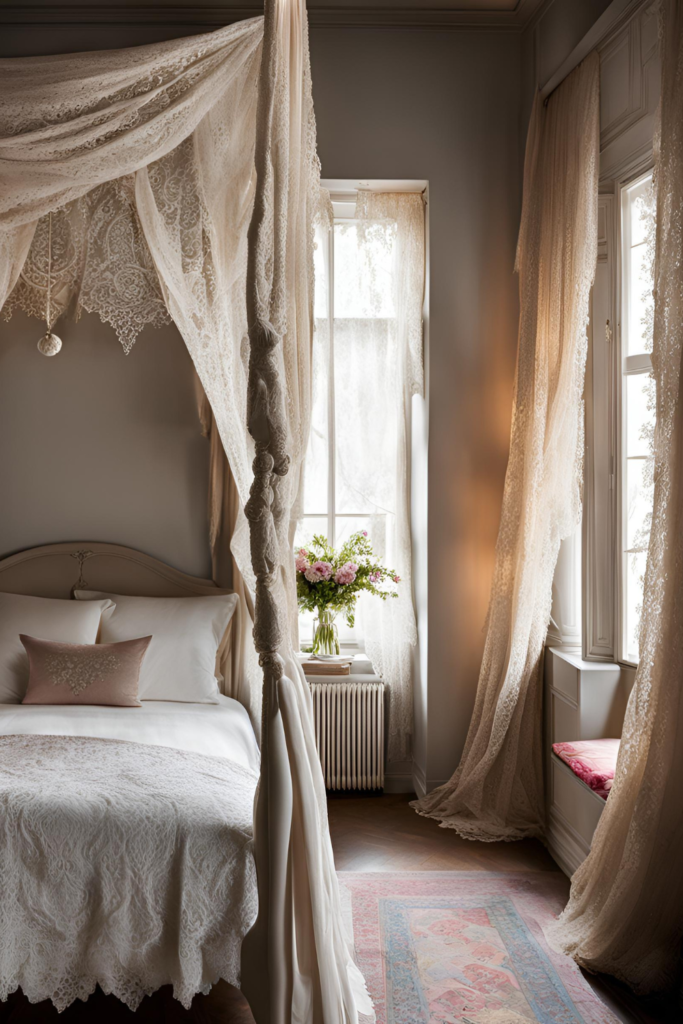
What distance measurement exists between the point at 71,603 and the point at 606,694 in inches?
91.2

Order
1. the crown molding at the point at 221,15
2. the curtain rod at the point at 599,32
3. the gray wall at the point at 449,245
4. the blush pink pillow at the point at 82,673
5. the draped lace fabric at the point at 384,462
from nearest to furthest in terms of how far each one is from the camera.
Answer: the curtain rod at the point at 599,32 → the blush pink pillow at the point at 82,673 → the crown molding at the point at 221,15 → the gray wall at the point at 449,245 → the draped lace fabric at the point at 384,462

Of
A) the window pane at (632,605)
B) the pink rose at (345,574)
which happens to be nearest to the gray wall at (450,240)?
the pink rose at (345,574)

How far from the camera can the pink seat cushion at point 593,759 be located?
273cm

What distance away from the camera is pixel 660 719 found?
2.30 meters

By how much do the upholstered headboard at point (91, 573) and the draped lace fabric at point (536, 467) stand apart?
136cm

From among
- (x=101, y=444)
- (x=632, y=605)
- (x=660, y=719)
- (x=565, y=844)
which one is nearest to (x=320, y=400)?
(x=101, y=444)

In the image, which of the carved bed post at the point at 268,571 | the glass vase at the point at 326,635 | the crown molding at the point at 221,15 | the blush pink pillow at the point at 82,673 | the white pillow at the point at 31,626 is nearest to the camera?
the carved bed post at the point at 268,571

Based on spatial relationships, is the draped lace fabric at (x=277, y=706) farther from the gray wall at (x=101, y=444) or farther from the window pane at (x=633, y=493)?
the gray wall at (x=101, y=444)

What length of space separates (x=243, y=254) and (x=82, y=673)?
1778mm

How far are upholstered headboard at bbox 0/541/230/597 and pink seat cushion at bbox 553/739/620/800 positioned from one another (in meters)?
1.71

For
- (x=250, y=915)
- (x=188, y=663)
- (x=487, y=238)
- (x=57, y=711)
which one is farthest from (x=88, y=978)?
(x=487, y=238)

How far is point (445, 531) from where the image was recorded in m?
3.85

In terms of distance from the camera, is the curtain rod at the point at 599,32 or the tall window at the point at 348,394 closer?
the curtain rod at the point at 599,32

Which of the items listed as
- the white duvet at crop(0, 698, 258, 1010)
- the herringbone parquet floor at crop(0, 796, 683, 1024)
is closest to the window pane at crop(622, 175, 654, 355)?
the herringbone parquet floor at crop(0, 796, 683, 1024)
